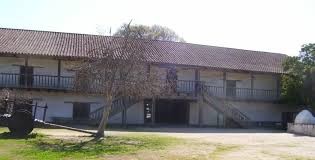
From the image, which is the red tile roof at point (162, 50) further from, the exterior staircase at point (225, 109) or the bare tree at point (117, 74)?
the bare tree at point (117, 74)

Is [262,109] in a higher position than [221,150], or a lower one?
higher

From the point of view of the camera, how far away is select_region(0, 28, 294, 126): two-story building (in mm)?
32250

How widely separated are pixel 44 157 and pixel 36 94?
18.6 m

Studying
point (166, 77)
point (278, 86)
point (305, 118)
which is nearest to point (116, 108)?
point (166, 77)

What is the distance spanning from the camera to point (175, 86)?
3303 cm

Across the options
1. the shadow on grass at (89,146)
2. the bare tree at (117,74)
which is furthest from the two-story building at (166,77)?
the shadow on grass at (89,146)

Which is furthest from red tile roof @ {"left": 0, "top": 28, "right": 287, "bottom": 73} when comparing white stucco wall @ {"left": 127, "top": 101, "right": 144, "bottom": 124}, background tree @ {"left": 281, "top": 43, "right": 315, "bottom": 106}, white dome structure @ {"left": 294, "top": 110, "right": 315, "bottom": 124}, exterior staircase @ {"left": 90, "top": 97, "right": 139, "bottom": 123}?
white dome structure @ {"left": 294, "top": 110, "right": 315, "bottom": 124}

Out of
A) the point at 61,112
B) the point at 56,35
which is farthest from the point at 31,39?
the point at 61,112

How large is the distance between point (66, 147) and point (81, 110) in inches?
Answer: 644

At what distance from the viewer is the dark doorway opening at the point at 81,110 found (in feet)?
110

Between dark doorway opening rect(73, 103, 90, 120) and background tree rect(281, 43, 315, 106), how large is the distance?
46.8 ft

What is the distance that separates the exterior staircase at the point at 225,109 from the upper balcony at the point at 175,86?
738mm

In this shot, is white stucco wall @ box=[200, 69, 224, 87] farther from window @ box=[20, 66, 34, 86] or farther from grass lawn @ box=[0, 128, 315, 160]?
grass lawn @ box=[0, 128, 315, 160]

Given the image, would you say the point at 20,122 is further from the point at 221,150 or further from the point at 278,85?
the point at 278,85
